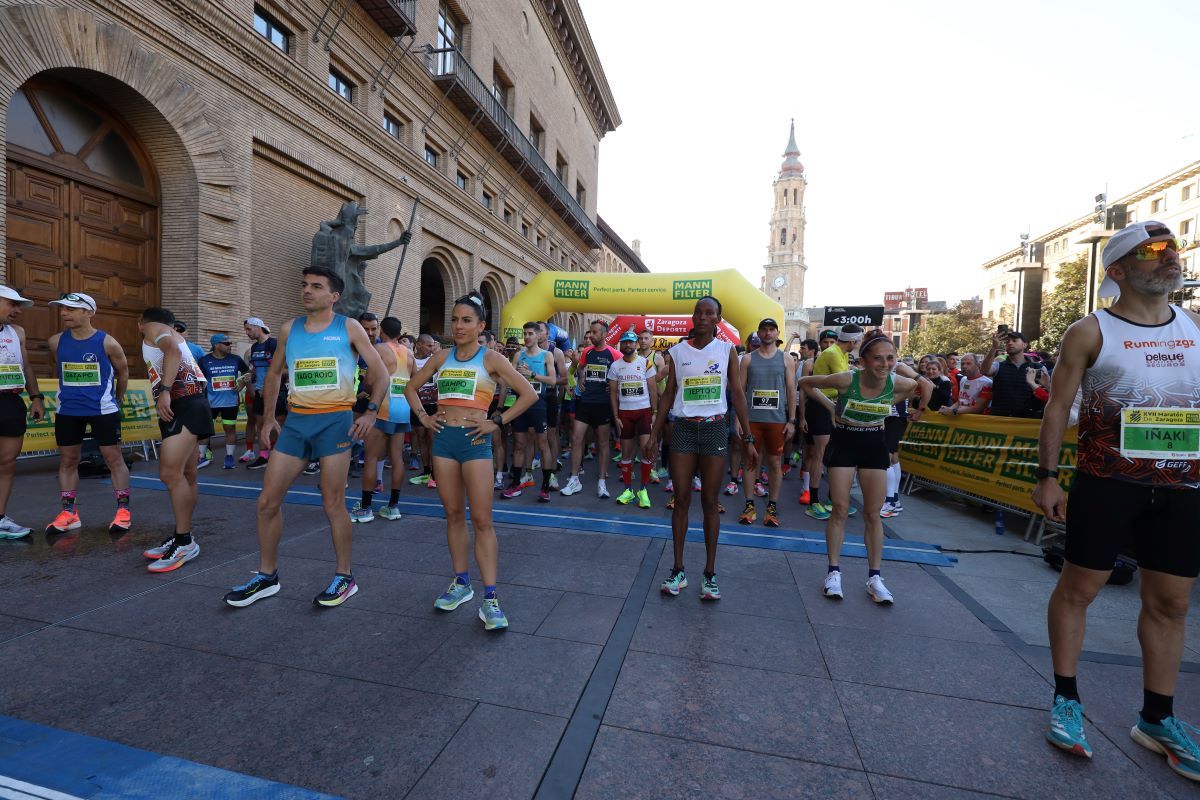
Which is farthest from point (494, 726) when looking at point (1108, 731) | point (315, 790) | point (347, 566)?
point (1108, 731)

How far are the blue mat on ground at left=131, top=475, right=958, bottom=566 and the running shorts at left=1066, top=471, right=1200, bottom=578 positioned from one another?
280cm

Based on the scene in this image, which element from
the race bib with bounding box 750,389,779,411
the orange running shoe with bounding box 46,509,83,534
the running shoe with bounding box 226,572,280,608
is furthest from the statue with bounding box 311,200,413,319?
the running shoe with bounding box 226,572,280,608

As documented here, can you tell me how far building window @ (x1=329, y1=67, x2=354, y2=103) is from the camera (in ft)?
46.5

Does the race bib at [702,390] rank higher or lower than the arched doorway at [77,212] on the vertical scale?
lower

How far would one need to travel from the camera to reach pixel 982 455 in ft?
22.9

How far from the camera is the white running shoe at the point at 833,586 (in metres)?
4.01

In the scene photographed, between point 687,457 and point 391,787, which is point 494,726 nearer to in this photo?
point 391,787

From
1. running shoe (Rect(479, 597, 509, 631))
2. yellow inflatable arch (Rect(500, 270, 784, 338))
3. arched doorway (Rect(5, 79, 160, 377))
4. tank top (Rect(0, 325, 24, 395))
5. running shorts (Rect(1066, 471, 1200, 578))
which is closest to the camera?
running shorts (Rect(1066, 471, 1200, 578))

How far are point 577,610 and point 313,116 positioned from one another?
1369 centimetres

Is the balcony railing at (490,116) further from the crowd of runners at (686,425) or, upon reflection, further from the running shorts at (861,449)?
the running shorts at (861,449)

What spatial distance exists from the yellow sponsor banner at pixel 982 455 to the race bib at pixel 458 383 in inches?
204

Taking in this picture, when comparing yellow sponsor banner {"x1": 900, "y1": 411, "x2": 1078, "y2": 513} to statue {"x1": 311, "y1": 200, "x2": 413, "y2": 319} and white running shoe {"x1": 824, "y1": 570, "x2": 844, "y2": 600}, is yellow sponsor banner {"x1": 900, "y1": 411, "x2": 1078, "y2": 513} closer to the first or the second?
white running shoe {"x1": 824, "y1": 570, "x2": 844, "y2": 600}

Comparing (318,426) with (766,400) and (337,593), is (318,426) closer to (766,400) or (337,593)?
(337,593)

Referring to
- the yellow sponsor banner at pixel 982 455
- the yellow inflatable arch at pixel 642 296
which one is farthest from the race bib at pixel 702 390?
the yellow inflatable arch at pixel 642 296
